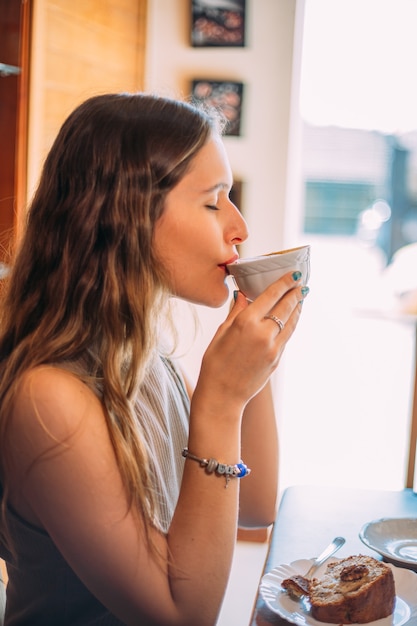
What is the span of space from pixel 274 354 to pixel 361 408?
3.65m

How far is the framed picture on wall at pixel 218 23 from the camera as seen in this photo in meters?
2.91

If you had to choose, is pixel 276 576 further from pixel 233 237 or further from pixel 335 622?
pixel 233 237

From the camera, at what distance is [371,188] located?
984cm

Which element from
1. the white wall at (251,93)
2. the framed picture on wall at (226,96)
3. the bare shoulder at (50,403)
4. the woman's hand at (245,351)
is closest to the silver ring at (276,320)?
the woman's hand at (245,351)

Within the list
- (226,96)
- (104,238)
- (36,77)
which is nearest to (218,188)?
(104,238)

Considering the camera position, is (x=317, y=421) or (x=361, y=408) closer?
(x=317, y=421)

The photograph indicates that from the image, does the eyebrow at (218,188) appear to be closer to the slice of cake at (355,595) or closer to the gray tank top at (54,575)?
the gray tank top at (54,575)

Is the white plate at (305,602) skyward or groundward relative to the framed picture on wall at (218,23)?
groundward

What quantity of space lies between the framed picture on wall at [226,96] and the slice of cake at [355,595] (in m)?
2.33

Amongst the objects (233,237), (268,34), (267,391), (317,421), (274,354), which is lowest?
(317,421)

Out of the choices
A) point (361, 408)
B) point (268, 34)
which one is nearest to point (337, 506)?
→ point (268, 34)

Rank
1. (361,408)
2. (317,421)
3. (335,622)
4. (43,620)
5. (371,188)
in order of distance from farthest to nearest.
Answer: (371,188) < (361,408) < (317,421) < (43,620) < (335,622)

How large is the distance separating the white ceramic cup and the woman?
17 mm

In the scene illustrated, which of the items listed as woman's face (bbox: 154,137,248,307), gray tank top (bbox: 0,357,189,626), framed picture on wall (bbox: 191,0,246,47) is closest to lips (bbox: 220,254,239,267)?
woman's face (bbox: 154,137,248,307)
